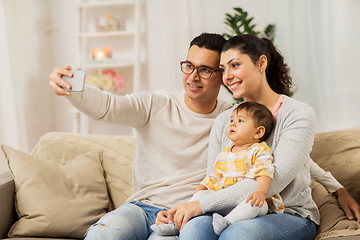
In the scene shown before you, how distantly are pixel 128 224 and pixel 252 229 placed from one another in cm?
49

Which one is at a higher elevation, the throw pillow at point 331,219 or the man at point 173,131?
the man at point 173,131

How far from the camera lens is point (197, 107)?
188 cm

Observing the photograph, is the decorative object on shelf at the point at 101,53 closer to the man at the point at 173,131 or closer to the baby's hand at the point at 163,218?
the man at the point at 173,131

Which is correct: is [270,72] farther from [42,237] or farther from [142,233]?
[42,237]

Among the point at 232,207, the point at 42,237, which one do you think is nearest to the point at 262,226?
the point at 232,207

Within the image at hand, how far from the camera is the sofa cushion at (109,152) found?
2.14 metres

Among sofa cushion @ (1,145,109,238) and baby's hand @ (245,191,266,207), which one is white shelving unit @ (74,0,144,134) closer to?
Result: sofa cushion @ (1,145,109,238)

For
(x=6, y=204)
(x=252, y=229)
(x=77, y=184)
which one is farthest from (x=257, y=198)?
(x=6, y=204)

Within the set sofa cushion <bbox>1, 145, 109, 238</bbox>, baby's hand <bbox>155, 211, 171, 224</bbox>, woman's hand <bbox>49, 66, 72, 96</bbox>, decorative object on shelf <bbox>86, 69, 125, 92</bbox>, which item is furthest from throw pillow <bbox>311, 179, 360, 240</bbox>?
decorative object on shelf <bbox>86, 69, 125, 92</bbox>

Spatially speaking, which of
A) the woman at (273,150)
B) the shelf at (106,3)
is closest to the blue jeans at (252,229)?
the woman at (273,150)

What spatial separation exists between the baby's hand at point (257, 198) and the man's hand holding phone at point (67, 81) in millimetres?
660

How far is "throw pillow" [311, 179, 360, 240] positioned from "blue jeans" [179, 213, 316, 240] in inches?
8.0

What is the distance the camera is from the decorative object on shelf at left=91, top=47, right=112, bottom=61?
3.93m

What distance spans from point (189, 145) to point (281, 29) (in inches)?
82.2
